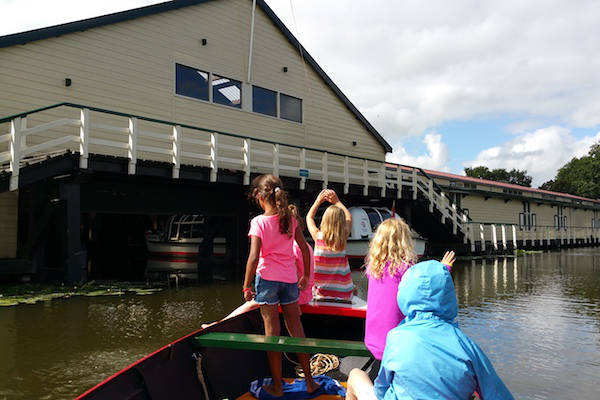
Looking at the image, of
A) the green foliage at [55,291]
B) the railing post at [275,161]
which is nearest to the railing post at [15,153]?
the green foliage at [55,291]

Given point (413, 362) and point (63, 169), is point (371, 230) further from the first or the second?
Result: point (413, 362)

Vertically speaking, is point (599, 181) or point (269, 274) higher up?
point (599, 181)

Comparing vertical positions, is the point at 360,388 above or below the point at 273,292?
below

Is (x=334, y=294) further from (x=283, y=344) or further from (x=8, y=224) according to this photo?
(x=8, y=224)

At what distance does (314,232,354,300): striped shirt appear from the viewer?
5.11 m

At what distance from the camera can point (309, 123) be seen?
20125mm

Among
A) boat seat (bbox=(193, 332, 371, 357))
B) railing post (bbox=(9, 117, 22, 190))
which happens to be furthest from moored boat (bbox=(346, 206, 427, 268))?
boat seat (bbox=(193, 332, 371, 357))

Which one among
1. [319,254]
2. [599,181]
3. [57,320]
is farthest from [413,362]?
[599,181]

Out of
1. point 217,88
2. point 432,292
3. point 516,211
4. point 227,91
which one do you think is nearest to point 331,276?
point 432,292

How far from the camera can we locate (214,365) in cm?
391

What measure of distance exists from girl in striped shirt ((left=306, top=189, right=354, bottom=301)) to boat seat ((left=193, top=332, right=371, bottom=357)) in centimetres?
155

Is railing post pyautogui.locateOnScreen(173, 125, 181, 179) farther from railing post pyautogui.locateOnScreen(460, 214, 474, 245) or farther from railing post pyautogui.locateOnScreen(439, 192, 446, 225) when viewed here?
railing post pyautogui.locateOnScreen(460, 214, 474, 245)

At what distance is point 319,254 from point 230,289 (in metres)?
6.93

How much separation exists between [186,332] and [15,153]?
18.0ft
